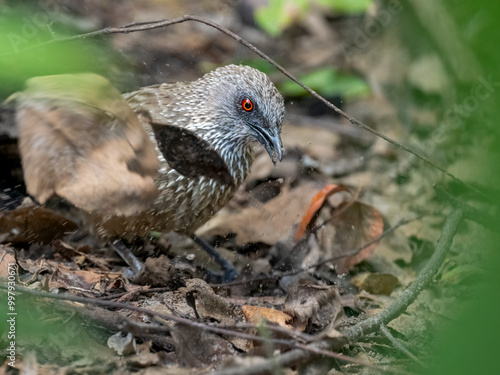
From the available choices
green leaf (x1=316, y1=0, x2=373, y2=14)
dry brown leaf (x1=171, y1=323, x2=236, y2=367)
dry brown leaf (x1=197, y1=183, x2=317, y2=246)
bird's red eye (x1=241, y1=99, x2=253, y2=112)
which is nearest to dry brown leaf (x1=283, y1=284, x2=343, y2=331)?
dry brown leaf (x1=171, y1=323, x2=236, y2=367)

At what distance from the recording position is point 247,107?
4453mm

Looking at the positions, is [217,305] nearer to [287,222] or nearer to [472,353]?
[287,222]

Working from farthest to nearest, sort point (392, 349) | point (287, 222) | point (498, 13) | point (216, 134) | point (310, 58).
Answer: point (310, 58) < point (287, 222) < point (216, 134) < point (392, 349) < point (498, 13)

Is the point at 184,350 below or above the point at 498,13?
below

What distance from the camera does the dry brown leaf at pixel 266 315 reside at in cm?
336

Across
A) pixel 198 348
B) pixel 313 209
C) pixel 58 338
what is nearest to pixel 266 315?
pixel 198 348

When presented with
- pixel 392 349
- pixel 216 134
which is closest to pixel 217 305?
pixel 392 349

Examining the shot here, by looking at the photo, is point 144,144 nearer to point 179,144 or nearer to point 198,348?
point 179,144

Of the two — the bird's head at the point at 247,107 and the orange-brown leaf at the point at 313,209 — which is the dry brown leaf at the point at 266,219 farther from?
the bird's head at the point at 247,107

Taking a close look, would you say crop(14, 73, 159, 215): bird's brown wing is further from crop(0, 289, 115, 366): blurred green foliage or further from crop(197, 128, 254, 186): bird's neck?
crop(197, 128, 254, 186): bird's neck

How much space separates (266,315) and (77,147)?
56.5 inches

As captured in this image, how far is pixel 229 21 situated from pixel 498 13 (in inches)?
331

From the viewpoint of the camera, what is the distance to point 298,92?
7.48 m

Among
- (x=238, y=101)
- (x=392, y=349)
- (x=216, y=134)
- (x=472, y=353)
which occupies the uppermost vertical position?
(x=472, y=353)
